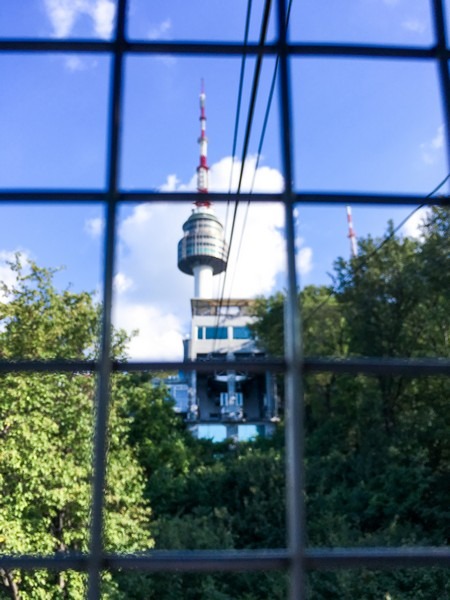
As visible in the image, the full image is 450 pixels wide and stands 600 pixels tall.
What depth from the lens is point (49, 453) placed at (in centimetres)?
570

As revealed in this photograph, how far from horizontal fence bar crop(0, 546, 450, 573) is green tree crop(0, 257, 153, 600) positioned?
493cm

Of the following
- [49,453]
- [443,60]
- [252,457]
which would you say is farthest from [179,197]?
[252,457]

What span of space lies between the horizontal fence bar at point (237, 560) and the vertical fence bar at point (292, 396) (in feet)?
0.04

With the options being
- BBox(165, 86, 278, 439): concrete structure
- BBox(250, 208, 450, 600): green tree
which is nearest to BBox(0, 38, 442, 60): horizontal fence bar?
BBox(250, 208, 450, 600): green tree

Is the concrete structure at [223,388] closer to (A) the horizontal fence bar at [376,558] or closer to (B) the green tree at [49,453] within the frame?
A: (B) the green tree at [49,453]

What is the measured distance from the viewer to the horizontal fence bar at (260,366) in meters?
0.56

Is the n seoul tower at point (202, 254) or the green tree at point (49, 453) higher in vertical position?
the n seoul tower at point (202, 254)

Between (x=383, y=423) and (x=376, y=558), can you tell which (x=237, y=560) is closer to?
(x=376, y=558)

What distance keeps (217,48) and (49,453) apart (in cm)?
548

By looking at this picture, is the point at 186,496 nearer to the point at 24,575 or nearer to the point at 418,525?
the point at 418,525

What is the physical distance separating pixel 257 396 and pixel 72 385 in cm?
1563

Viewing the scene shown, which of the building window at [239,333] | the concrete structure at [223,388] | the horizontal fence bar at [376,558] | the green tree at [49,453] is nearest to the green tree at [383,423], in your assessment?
the green tree at [49,453]

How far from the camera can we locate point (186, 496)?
10.1 meters

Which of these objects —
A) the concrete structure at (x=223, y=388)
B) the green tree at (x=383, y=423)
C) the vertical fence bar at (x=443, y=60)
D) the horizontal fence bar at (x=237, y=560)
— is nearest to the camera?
the horizontal fence bar at (x=237, y=560)
